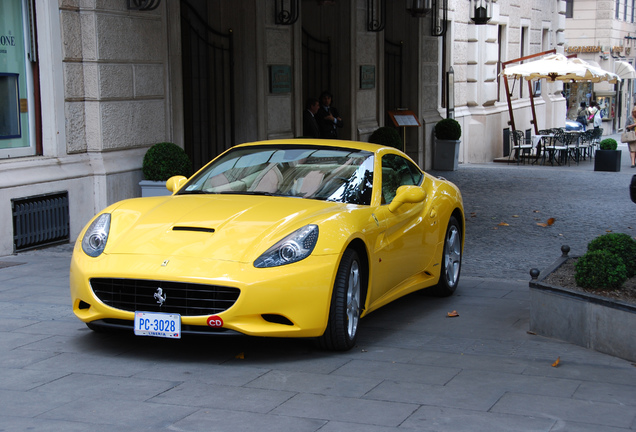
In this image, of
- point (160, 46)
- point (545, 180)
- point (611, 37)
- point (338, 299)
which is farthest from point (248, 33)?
point (611, 37)

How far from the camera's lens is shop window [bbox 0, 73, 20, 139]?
10023 mm

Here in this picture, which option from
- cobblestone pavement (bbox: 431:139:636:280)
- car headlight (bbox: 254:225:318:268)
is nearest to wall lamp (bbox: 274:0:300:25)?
cobblestone pavement (bbox: 431:139:636:280)

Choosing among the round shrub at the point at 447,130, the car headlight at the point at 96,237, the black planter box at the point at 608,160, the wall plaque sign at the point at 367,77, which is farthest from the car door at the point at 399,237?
the black planter box at the point at 608,160

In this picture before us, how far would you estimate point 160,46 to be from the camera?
462 inches

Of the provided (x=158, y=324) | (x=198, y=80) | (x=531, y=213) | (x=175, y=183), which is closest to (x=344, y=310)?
(x=158, y=324)

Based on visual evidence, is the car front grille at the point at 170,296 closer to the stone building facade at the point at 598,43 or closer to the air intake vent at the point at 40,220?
the air intake vent at the point at 40,220

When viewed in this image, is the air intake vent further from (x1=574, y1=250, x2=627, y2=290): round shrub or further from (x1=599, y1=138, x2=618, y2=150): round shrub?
(x1=599, y1=138, x2=618, y2=150): round shrub

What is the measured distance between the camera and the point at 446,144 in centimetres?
2127

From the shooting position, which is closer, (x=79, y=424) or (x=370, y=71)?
(x=79, y=424)

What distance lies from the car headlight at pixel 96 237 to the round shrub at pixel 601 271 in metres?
3.25

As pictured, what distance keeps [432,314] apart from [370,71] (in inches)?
480

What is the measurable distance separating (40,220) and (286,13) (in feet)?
21.6

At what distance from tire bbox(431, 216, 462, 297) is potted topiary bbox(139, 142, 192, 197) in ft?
14.4

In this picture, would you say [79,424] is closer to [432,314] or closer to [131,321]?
[131,321]
